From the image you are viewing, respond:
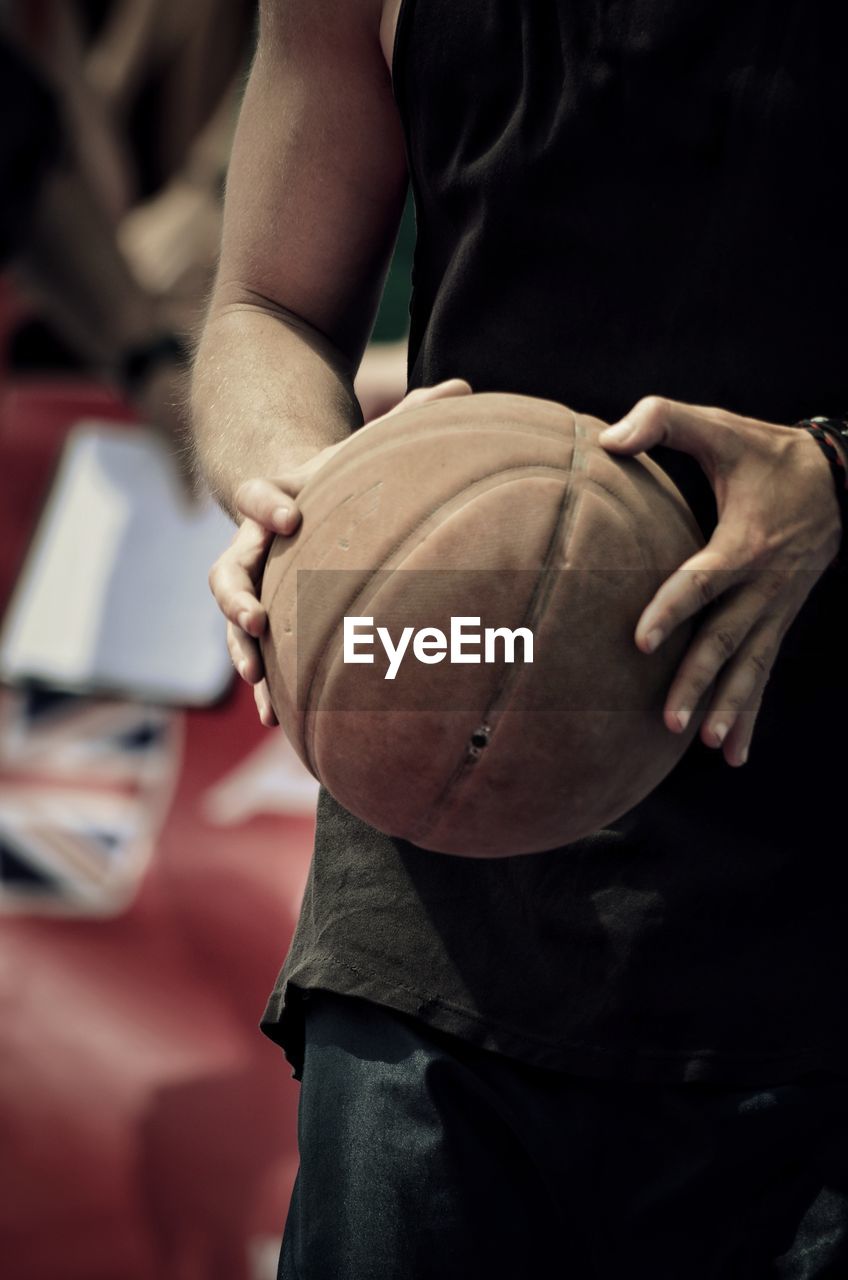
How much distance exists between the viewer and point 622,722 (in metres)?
1.30

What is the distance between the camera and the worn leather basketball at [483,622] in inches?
50.9

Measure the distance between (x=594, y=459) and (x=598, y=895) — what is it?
0.43m

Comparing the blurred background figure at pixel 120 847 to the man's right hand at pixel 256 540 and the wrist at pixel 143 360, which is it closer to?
the wrist at pixel 143 360

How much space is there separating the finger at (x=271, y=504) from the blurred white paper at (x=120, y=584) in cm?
293

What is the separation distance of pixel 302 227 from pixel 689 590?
0.75 m

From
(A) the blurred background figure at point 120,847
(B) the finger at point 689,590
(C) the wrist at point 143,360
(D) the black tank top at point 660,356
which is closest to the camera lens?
(B) the finger at point 689,590

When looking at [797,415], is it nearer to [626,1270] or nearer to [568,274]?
[568,274]

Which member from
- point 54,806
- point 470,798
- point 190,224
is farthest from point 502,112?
point 190,224

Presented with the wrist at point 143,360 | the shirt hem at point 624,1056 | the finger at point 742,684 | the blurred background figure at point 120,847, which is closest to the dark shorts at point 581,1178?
the shirt hem at point 624,1056

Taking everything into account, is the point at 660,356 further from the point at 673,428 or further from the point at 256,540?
the point at 256,540

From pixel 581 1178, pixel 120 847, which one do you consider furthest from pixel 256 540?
pixel 120 847

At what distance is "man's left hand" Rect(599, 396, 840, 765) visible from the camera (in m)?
1.26

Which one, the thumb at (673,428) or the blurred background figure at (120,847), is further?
the blurred background figure at (120,847)

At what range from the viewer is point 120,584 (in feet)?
15.5
